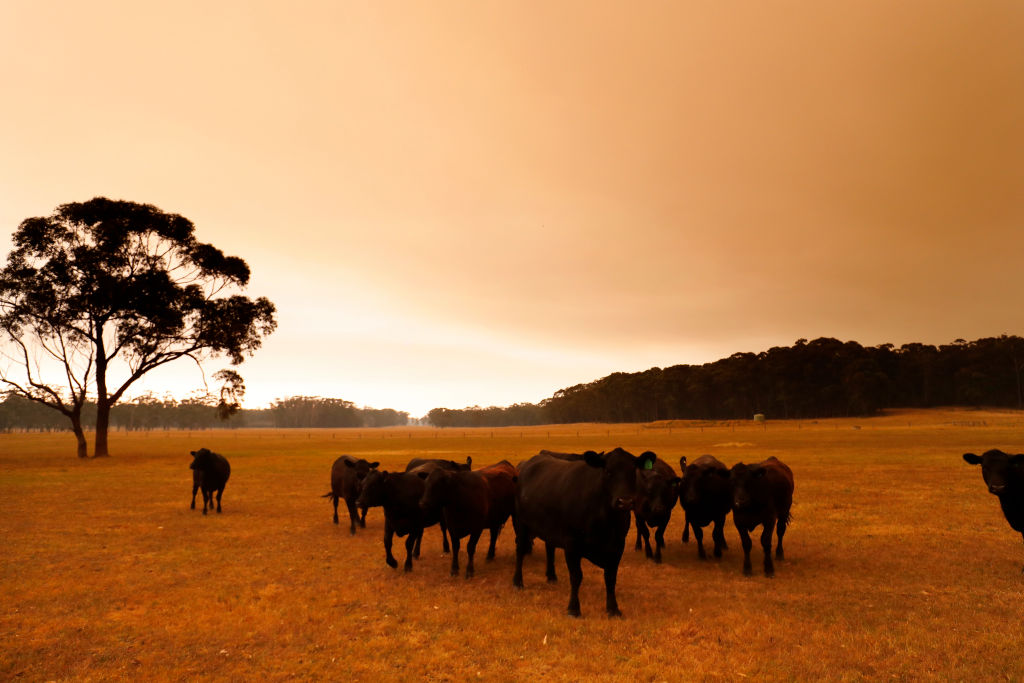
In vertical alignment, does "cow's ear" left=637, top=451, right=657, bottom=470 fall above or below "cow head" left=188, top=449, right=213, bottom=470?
above

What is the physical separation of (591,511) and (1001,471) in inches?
315

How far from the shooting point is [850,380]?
11450 cm

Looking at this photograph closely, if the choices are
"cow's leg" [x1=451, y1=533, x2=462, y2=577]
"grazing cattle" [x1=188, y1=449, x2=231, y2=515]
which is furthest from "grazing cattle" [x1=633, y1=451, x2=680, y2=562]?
"grazing cattle" [x1=188, y1=449, x2=231, y2=515]

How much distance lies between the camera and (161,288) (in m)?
42.0

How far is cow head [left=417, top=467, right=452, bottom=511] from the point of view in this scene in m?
10.1

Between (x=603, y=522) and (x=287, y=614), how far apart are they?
5226 millimetres

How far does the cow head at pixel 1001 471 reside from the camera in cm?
957

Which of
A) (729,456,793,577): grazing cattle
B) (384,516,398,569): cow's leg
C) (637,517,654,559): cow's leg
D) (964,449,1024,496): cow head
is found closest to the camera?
(964,449,1024,496): cow head

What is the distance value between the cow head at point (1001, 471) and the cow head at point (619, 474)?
6.80 m

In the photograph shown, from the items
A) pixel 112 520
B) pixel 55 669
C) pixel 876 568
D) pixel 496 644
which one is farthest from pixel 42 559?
pixel 876 568

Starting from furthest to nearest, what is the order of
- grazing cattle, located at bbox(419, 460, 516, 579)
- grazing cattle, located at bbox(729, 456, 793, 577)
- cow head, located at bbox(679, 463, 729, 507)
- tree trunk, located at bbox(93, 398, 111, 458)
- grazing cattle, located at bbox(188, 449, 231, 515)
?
1. tree trunk, located at bbox(93, 398, 111, 458)
2. grazing cattle, located at bbox(188, 449, 231, 515)
3. cow head, located at bbox(679, 463, 729, 507)
4. grazing cattle, located at bbox(419, 460, 516, 579)
5. grazing cattle, located at bbox(729, 456, 793, 577)

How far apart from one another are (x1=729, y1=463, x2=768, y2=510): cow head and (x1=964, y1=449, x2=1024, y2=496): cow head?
12.4ft

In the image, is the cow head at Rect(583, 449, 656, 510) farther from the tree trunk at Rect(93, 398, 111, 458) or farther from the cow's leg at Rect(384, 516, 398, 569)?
the tree trunk at Rect(93, 398, 111, 458)

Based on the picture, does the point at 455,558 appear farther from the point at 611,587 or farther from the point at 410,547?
the point at 611,587
